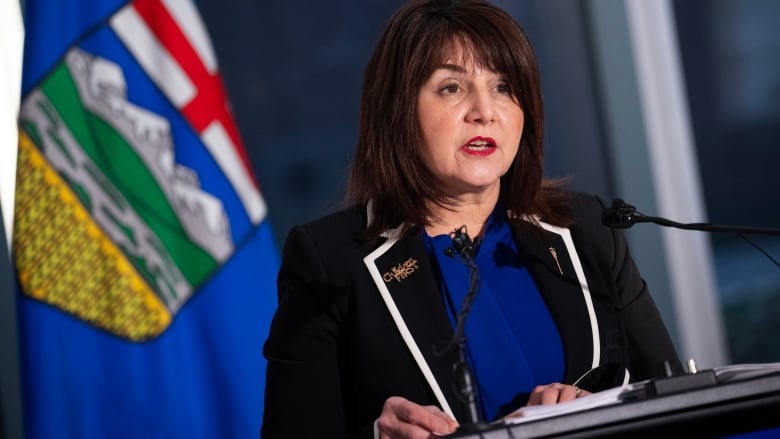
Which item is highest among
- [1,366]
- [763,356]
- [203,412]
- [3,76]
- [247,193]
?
[3,76]

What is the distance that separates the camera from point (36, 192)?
277 centimetres

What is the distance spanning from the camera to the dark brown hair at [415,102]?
6.37ft

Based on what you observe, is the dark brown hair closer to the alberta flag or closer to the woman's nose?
the woman's nose

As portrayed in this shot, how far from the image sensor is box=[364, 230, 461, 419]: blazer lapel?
1806 millimetres

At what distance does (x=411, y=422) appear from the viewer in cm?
158

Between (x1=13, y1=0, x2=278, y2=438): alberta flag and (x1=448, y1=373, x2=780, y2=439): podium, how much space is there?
1.76m

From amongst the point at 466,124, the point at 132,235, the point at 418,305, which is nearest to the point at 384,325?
the point at 418,305

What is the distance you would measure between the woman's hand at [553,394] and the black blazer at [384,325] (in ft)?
0.52

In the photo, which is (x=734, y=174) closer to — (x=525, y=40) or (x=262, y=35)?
(x=262, y=35)

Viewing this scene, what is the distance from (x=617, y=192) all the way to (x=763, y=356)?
0.84 m

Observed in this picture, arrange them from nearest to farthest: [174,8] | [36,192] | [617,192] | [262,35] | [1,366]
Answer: [36,192], [174,8], [1,366], [262,35], [617,192]

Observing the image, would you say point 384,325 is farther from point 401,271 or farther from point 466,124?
point 466,124

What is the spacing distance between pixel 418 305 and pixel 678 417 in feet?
2.05

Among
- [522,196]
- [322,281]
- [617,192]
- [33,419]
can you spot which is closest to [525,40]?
[522,196]
